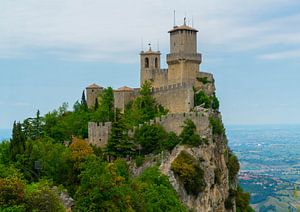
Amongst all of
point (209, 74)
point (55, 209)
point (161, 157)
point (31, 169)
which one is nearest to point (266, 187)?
point (209, 74)

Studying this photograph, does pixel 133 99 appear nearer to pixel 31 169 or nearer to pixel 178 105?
pixel 178 105

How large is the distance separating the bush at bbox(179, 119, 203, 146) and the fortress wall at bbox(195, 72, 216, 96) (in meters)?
7.41

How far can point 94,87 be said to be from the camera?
57.0 meters

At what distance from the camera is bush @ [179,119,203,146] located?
44.9 metres

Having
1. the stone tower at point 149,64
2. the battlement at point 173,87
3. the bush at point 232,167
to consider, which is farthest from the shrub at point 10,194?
the bush at point 232,167

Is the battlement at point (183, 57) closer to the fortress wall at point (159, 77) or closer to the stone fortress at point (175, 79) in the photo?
the stone fortress at point (175, 79)

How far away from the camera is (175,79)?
52.6 m

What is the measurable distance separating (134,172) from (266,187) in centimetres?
7497

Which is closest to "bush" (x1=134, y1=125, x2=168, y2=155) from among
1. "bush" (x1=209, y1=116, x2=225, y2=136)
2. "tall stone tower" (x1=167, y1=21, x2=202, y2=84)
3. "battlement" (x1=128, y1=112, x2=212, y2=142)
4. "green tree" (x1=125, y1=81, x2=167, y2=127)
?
"battlement" (x1=128, y1=112, x2=212, y2=142)

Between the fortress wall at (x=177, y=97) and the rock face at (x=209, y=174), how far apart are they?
3.38 metres

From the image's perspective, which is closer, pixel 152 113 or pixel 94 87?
pixel 152 113

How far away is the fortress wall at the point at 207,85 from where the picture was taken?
2072 inches

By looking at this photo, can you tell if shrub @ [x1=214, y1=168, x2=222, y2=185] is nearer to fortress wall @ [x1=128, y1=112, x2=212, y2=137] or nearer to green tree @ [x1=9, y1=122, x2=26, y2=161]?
fortress wall @ [x1=128, y1=112, x2=212, y2=137]

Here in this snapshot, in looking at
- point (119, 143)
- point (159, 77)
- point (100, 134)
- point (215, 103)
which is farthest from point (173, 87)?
point (100, 134)
